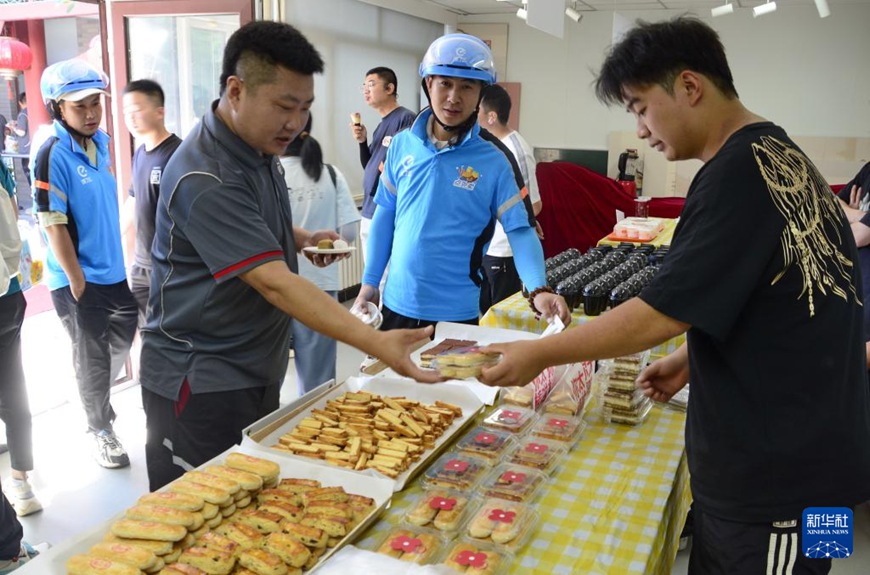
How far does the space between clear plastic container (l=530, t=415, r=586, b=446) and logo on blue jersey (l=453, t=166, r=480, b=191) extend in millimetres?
950

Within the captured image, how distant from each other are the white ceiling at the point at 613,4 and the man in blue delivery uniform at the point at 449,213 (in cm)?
563

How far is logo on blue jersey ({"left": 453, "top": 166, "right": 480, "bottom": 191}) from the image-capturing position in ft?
8.01

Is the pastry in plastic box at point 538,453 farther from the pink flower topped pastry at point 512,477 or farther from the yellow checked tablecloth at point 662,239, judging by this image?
the yellow checked tablecloth at point 662,239

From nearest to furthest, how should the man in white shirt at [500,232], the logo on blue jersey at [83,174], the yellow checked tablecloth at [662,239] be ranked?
the logo on blue jersey at [83,174] → the yellow checked tablecloth at [662,239] → the man in white shirt at [500,232]

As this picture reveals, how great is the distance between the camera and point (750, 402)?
1213 mm

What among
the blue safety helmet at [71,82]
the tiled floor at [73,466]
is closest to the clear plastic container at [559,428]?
the tiled floor at [73,466]

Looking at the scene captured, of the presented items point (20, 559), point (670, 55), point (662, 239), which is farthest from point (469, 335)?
point (662, 239)

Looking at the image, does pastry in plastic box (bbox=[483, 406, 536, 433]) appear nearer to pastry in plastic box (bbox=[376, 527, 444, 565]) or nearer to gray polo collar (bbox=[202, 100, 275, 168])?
pastry in plastic box (bbox=[376, 527, 444, 565])

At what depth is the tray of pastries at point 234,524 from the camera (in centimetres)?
110

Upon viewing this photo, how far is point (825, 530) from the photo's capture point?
4.03ft

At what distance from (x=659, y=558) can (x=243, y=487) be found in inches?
31.5

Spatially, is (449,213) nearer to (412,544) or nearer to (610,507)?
(610,507)

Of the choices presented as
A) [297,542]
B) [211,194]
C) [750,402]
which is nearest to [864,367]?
[750,402]

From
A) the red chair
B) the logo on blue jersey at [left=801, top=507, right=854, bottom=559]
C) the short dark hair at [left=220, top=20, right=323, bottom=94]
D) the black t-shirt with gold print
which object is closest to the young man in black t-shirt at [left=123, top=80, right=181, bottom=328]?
the short dark hair at [left=220, top=20, right=323, bottom=94]
